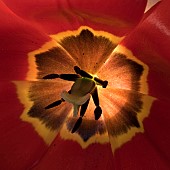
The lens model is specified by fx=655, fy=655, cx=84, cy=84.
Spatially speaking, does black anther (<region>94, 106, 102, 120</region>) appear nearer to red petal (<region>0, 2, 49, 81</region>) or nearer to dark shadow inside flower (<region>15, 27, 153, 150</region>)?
dark shadow inside flower (<region>15, 27, 153, 150</region>)

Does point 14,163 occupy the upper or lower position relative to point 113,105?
lower

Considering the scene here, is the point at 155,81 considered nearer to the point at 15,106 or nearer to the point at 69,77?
the point at 69,77

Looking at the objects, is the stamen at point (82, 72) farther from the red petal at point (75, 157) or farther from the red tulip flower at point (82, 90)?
the red petal at point (75, 157)

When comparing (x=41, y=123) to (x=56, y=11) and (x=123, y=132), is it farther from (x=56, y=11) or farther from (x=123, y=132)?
(x=56, y=11)

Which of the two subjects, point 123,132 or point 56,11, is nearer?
point 56,11

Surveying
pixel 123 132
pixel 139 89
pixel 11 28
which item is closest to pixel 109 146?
pixel 123 132

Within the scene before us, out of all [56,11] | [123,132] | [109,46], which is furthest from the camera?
[123,132]

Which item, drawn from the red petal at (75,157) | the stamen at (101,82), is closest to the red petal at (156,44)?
the stamen at (101,82)
